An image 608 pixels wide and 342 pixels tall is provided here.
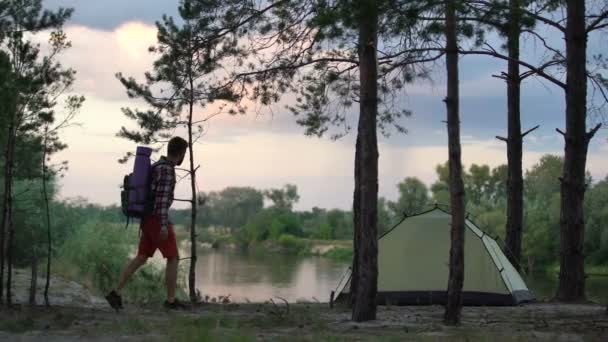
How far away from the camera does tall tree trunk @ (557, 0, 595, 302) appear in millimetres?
12664

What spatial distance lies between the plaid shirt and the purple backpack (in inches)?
2.7

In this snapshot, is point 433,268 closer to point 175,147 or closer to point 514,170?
point 514,170

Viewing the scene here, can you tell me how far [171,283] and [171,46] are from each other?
15.7ft

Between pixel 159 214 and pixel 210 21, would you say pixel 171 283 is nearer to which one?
pixel 159 214

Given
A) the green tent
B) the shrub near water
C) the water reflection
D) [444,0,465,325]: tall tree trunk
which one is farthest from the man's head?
the shrub near water

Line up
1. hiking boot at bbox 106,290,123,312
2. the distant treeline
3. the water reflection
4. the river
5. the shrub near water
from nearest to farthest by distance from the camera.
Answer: hiking boot at bbox 106,290,123,312
the distant treeline
the shrub near water
the river
the water reflection

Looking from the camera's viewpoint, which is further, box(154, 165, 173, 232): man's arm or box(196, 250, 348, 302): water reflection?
box(196, 250, 348, 302): water reflection

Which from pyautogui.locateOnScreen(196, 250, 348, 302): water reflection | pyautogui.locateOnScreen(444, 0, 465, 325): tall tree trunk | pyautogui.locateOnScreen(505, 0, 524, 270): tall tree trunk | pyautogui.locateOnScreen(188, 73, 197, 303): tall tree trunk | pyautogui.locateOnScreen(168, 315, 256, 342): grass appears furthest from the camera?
pyautogui.locateOnScreen(196, 250, 348, 302): water reflection

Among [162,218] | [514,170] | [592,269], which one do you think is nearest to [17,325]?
[162,218]

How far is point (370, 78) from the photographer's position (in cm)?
862

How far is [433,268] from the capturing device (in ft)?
41.6

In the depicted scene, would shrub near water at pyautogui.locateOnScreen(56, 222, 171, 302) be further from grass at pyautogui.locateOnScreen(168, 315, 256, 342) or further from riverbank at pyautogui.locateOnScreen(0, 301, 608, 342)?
grass at pyautogui.locateOnScreen(168, 315, 256, 342)

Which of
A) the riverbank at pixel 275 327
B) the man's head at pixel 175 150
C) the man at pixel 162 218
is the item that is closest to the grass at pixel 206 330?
the riverbank at pixel 275 327

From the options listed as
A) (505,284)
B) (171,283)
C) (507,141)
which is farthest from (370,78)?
(507,141)
